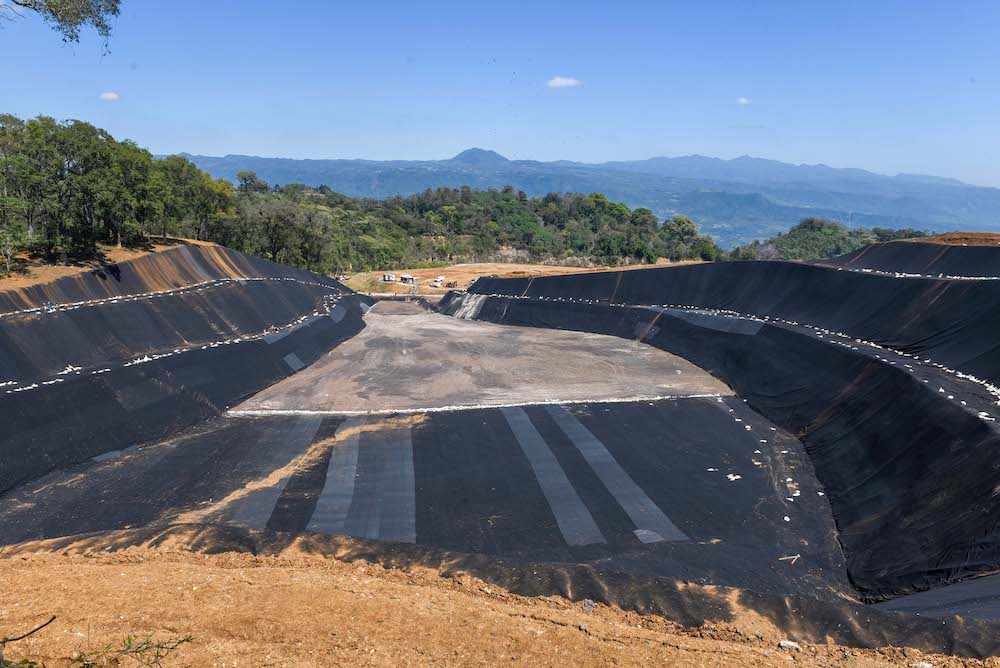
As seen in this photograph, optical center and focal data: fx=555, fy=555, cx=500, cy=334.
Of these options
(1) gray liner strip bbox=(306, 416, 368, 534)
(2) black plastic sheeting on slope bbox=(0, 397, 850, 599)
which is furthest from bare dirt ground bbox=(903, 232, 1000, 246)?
(1) gray liner strip bbox=(306, 416, 368, 534)

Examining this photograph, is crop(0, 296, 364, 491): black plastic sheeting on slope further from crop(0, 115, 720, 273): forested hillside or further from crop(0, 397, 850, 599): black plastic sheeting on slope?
crop(0, 115, 720, 273): forested hillside

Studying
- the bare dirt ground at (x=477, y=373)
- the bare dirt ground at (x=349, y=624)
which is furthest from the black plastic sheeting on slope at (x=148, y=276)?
the bare dirt ground at (x=349, y=624)

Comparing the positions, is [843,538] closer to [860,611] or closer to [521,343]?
[860,611]

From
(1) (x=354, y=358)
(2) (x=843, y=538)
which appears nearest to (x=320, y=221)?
(1) (x=354, y=358)

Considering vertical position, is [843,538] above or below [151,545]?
below

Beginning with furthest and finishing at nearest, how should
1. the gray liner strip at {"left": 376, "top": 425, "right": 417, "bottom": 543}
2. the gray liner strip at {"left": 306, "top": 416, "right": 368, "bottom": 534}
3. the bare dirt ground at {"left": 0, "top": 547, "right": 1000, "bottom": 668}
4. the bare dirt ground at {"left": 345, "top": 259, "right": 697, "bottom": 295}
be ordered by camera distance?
the bare dirt ground at {"left": 345, "top": 259, "right": 697, "bottom": 295} → the gray liner strip at {"left": 306, "top": 416, "right": 368, "bottom": 534} → the gray liner strip at {"left": 376, "top": 425, "right": 417, "bottom": 543} → the bare dirt ground at {"left": 0, "top": 547, "right": 1000, "bottom": 668}

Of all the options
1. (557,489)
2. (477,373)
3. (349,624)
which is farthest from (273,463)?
(477,373)
